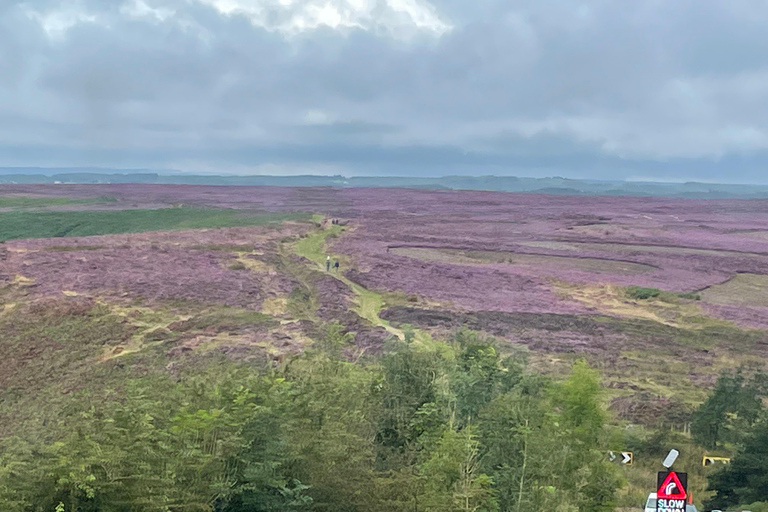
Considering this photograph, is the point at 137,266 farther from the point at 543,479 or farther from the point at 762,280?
the point at 762,280

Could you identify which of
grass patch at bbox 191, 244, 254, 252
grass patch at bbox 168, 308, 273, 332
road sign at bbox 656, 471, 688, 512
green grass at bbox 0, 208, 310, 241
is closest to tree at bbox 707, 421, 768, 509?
road sign at bbox 656, 471, 688, 512

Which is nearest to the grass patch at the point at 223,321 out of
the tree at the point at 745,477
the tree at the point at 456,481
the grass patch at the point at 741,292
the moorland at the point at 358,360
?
the moorland at the point at 358,360

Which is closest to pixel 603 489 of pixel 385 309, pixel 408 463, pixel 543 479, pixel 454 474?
pixel 543 479

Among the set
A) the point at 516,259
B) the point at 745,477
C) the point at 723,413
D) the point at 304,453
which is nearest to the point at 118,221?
the point at 516,259

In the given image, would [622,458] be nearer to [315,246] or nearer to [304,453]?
[304,453]

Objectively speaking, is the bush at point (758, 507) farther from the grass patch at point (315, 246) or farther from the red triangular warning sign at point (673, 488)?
the grass patch at point (315, 246)

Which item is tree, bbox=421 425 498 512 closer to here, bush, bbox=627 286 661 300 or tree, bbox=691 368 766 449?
tree, bbox=691 368 766 449
